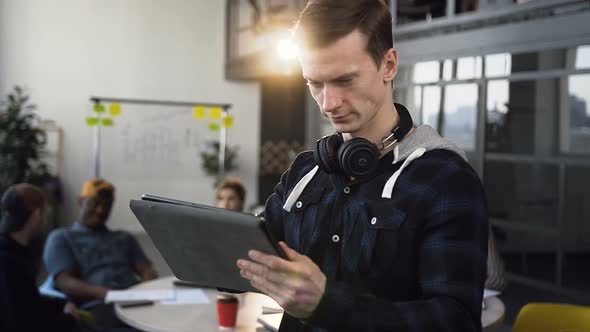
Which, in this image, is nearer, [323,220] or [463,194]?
[463,194]

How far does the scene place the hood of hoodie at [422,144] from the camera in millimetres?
1013

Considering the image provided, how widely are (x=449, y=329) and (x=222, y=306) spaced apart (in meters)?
1.35

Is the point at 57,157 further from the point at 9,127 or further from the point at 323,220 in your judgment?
the point at 323,220

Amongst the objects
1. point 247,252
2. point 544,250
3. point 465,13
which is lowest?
point 544,250

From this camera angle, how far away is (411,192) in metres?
0.97

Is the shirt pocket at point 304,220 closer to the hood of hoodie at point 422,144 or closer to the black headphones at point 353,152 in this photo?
the black headphones at point 353,152

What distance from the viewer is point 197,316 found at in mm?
2330

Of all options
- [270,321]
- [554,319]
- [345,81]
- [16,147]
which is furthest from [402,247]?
[16,147]

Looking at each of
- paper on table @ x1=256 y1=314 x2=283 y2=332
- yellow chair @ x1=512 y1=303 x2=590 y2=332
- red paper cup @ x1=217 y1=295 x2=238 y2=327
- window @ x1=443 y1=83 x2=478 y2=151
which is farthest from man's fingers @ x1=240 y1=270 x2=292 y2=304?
window @ x1=443 y1=83 x2=478 y2=151

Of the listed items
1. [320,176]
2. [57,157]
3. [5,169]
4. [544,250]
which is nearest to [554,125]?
[544,250]

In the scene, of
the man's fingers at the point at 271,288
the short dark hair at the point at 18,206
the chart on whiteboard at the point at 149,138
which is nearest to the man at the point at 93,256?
the short dark hair at the point at 18,206

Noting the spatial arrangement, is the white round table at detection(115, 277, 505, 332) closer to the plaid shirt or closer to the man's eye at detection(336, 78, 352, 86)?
the plaid shirt

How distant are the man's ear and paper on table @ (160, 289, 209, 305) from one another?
5.75 feet

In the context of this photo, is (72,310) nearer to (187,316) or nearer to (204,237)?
(187,316)
